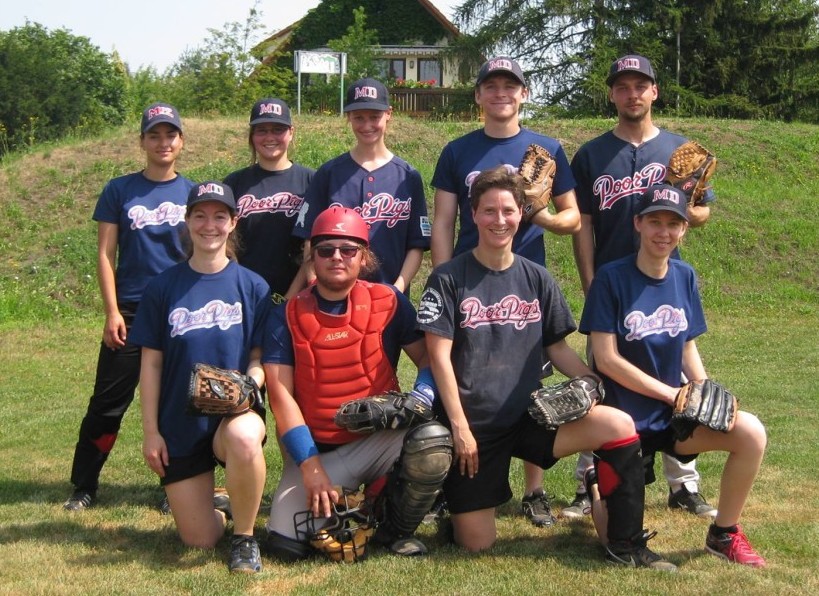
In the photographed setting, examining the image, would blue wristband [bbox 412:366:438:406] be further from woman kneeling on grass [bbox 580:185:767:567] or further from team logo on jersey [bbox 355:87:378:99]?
team logo on jersey [bbox 355:87:378:99]

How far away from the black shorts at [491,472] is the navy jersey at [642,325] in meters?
0.41

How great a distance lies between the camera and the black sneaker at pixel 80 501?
505 cm

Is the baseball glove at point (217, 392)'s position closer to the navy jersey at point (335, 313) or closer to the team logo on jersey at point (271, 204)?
the navy jersey at point (335, 313)

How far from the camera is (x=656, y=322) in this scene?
4207 millimetres

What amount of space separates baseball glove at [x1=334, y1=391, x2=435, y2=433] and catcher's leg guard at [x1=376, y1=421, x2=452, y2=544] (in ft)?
0.24

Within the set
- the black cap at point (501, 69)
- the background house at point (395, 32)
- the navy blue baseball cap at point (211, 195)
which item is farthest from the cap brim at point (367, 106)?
the background house at point (395, 32)

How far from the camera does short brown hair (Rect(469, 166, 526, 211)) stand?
163 inches

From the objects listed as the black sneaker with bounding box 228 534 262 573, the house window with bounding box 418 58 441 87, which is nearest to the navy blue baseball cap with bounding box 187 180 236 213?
the black sneaker with bounding box 228 534 262 573

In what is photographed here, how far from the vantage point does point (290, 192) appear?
516 centimetres

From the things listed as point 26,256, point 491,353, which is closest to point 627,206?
point 491,353

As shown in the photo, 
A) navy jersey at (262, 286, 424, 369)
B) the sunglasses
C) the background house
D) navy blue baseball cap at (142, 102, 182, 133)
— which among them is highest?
the background house

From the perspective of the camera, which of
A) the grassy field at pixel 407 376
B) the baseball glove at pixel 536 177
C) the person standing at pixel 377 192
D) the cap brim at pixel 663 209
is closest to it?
the grassy field at pixel 407 376

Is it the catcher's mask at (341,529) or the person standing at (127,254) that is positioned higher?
the person standing at (127,254)

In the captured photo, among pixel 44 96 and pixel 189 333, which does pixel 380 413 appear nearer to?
pixel 189 333
